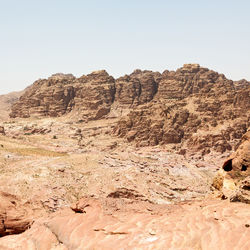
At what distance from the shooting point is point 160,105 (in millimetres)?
73250

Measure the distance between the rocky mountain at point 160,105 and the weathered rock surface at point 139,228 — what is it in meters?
48.5

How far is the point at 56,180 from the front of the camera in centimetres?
2144

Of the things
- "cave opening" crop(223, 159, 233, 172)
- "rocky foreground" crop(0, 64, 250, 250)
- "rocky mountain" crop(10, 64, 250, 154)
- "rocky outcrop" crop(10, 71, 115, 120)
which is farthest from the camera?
"rocky outcrop" crop(10, 71, 115, 120)

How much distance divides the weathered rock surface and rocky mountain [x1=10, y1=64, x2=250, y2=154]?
4852 cm

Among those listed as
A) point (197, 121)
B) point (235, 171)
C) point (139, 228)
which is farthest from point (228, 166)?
point (197, 121)

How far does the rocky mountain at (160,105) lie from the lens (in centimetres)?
6345

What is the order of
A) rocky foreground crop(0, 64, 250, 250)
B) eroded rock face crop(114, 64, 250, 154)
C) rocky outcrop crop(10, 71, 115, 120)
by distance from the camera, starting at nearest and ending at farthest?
rocky foreground crop(0, 64, 250, 250) < eroded rock face crop(114, 64, 250, 154) < rocky outcrop crop(10, 71, 115, 120)

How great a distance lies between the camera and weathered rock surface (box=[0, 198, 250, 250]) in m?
8.37

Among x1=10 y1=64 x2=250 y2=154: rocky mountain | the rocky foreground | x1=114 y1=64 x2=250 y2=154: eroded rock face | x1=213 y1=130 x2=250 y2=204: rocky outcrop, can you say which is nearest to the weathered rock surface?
the rocky foreground

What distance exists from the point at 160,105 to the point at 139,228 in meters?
64.7

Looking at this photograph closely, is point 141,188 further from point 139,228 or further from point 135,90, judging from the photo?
point 135,90

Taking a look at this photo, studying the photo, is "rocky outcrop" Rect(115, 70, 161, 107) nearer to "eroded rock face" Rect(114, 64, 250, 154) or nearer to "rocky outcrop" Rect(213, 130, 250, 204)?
"eroded rock face" Rect(114, 64, 250, 154)

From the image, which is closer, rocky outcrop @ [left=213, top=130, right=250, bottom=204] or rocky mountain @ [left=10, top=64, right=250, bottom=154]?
rocky outcrop @ [left=213, top=130, right=250, bottom=204]

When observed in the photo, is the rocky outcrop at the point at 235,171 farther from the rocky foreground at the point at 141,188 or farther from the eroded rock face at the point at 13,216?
the eroded rock face at the point at 13,216
